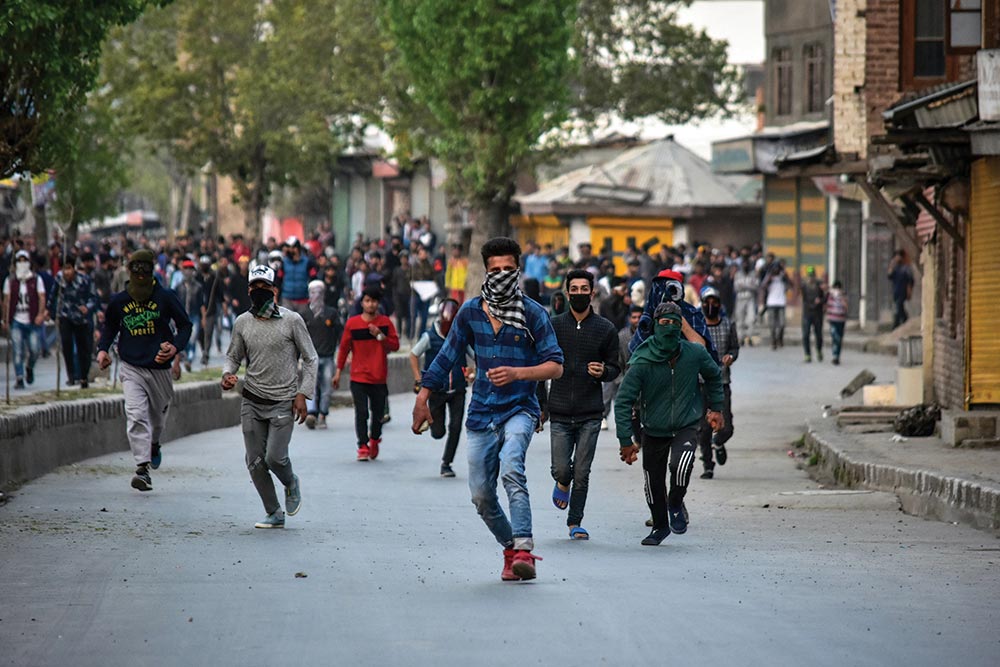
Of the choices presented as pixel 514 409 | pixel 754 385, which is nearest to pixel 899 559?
pixel 514 409

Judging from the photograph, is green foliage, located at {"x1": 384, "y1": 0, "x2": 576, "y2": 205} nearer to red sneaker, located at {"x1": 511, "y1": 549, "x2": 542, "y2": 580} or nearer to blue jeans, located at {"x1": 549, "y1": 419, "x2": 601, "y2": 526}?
blue jeans, located at {"x1": 549, "y1": 419, "x2": 601, "y2": 526}

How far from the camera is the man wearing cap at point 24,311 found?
77.6 ft

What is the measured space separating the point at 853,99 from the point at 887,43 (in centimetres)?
224

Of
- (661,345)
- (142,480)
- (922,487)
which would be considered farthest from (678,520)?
(142,480)

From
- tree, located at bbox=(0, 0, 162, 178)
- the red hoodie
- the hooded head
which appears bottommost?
the red hoodie

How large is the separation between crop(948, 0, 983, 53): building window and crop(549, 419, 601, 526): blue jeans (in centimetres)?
793

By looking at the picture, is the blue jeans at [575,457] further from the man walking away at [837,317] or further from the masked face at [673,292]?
the man walking away at [837,317]

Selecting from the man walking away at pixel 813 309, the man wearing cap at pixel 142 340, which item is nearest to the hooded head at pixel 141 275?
the man wearing cap at pixel 142 340

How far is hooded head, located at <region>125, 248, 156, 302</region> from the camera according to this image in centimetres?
1323

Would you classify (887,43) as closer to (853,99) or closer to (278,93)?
(853,99)

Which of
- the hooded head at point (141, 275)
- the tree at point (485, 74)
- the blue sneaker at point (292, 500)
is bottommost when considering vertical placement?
the blue sneaker at point (292, 500)

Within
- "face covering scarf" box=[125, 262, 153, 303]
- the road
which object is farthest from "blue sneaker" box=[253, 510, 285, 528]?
"face covering scarf" box=[125, 262, 153, 303]

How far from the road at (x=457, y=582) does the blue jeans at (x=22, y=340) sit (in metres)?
8.82

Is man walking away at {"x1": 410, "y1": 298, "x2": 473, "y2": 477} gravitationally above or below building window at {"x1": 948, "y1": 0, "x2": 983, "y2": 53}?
below
